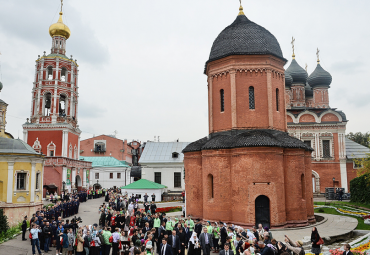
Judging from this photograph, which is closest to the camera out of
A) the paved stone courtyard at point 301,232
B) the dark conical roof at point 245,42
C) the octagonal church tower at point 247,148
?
the paved stone courtyard at point 301,232

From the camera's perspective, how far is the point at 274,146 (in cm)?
1742

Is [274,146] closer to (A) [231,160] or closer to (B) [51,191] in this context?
(A) [231,160]

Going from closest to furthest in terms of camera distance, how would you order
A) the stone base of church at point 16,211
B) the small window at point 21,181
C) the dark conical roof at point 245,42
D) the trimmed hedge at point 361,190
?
the dark conical roof at point 245,42, the stone base of church at point 16,211, the small window at point 21,181, the trimmed hedge at point 361,190

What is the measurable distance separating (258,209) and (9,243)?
12.8 meters

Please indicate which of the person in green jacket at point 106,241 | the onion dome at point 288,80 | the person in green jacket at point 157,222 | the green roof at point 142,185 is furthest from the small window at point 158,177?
the person in green jacket at point 106,241

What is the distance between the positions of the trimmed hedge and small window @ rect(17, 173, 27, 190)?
85.3 ft

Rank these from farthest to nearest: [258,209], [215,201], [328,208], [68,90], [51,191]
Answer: [68,90]
[51,191]
[328,208]
[215,201]
[258,209]

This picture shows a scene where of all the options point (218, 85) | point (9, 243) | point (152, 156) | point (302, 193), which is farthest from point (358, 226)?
point (152, 156)

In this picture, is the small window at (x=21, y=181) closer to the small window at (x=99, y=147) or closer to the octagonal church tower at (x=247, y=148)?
the octagonal church tower at (x=247, y=148)

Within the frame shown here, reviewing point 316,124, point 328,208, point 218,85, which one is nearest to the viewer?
point 218,85

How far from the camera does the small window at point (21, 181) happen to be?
2189cm

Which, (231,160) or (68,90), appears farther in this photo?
(68,90)

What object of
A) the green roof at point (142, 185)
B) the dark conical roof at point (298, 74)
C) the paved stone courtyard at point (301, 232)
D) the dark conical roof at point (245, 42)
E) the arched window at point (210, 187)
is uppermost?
the dark conical roof at point (298, 74)

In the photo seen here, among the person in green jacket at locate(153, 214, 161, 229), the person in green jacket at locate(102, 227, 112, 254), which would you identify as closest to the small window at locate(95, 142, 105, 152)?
the person in green jacket at locate(153, 214, 161, 229)
